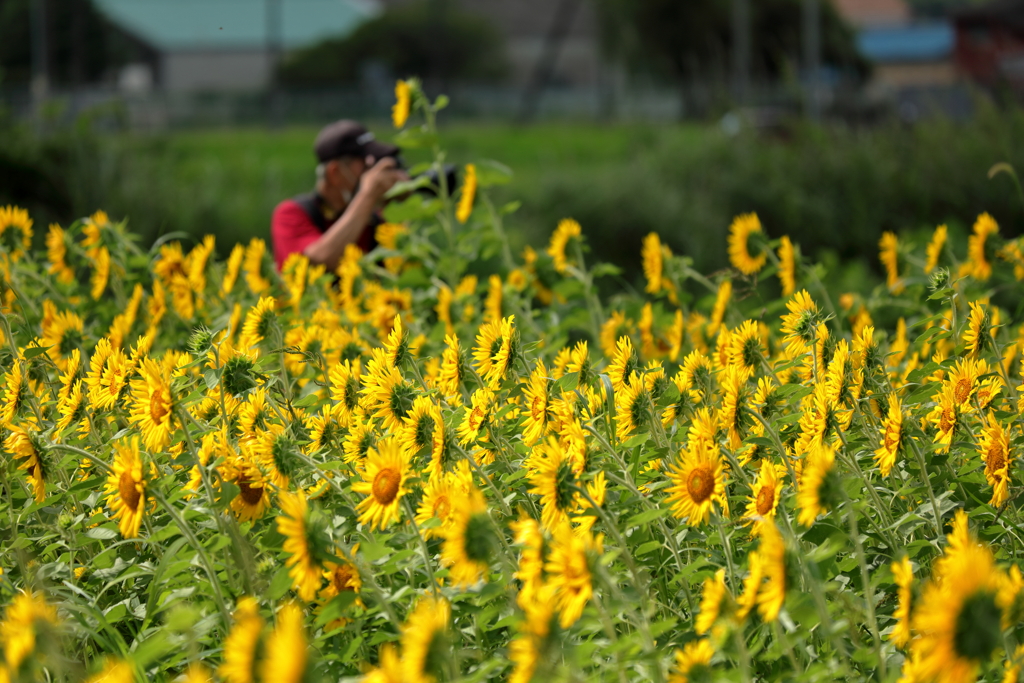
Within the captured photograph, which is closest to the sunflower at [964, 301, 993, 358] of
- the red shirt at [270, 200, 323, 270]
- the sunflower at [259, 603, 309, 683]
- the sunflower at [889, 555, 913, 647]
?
the sunflower at [889, 555, 913, 647]

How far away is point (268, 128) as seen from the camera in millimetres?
24719

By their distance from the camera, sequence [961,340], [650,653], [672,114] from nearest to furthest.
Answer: [650,653]
[961,340]
[672,114]

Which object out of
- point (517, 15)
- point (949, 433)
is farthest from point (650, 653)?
point (517, 15)

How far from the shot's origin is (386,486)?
1759 millimetres

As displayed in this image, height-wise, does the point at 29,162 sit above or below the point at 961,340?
below

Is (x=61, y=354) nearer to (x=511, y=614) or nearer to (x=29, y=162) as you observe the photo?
(x=511, y=614)

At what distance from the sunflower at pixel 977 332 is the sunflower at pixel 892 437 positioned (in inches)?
15.9

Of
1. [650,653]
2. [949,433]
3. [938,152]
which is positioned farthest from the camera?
[938,152]

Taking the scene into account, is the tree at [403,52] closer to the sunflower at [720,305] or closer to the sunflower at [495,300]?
the sunflower at [495,300]

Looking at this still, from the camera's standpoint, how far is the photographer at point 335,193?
176 inches

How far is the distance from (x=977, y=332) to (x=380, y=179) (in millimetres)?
2559

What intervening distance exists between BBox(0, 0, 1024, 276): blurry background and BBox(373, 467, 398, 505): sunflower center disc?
3415 mm

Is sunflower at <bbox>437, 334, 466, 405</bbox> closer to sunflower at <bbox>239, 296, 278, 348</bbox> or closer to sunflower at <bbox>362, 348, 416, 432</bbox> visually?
sunflower at <bbox>362, 348, 416, 432</bbox>

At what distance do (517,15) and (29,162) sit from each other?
45.3m
